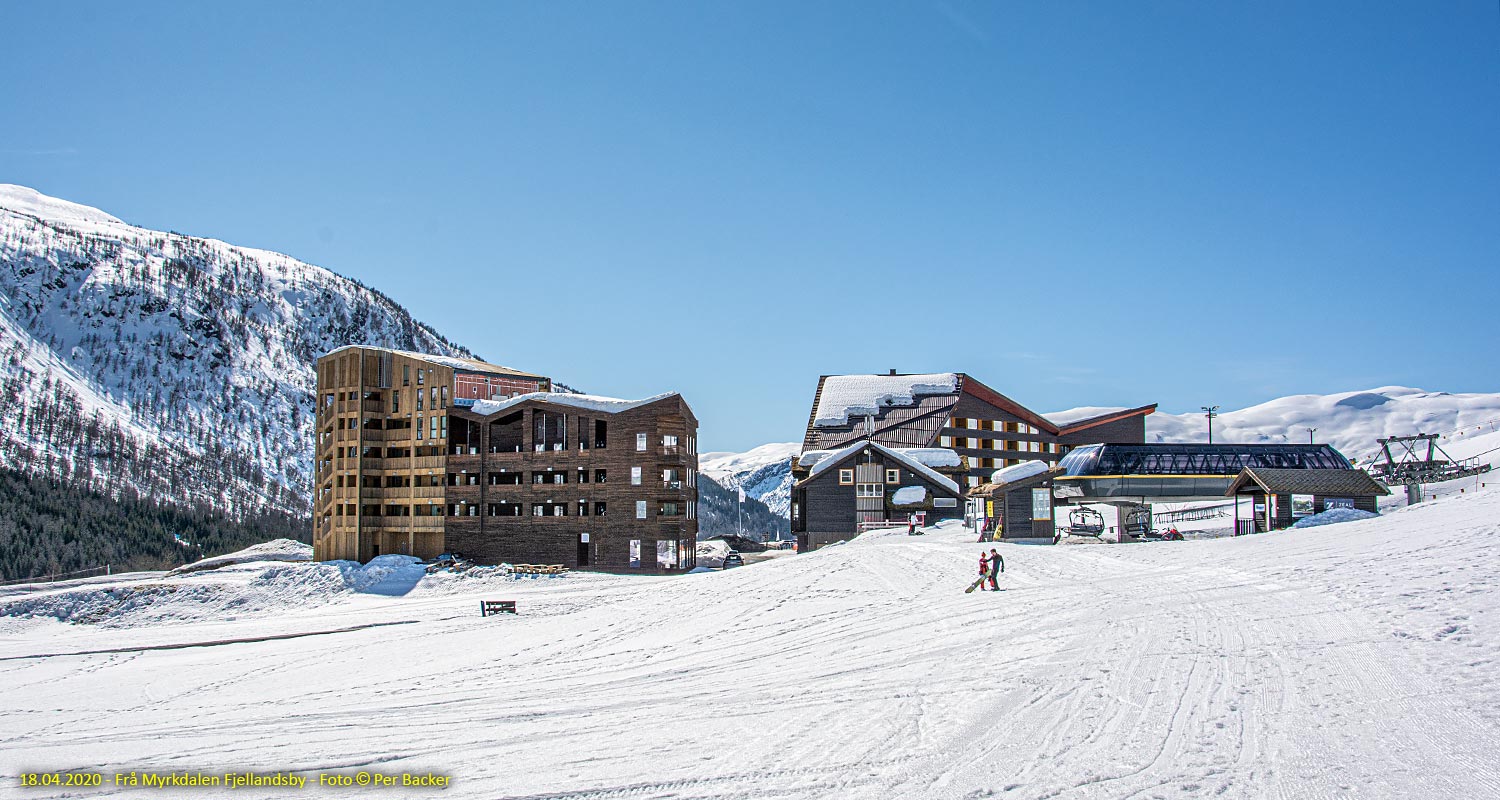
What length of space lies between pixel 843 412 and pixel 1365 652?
88608 millimetres

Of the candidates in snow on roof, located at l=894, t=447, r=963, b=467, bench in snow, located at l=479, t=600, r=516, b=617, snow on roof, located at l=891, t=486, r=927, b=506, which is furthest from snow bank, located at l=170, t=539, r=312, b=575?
snow on roof, located at l=894, t=447, r=963, b=467

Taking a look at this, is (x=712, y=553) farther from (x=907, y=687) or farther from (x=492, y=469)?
(x=907, y=687)

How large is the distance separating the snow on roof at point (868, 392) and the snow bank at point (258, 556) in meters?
49.6

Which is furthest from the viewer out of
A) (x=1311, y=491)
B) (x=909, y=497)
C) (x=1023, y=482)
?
(x=909, y=497)

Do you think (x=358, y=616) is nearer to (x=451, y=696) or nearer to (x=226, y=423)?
(x=451, y=696)

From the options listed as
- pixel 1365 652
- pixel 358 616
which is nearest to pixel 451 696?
pixel 1365 652

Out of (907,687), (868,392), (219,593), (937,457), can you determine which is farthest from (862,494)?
(907,687)

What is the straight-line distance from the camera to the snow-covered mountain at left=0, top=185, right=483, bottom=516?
13400 cm

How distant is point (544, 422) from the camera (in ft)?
251

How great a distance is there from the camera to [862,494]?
79.1m

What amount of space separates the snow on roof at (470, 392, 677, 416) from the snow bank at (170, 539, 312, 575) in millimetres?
20684

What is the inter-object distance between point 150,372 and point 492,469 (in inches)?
4436

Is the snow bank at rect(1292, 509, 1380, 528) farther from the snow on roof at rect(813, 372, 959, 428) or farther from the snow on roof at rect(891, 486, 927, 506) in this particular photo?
the snow on roof at rect(813, 372, 959, 428)

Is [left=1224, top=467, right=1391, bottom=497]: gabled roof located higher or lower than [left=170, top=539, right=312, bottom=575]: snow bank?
higher
